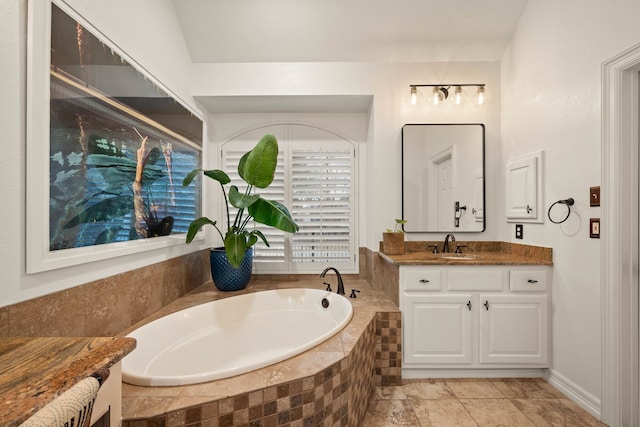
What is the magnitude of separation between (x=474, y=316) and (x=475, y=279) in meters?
0.27

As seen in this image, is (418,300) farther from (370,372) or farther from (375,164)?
(375,164)

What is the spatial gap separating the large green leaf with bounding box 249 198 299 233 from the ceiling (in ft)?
4.50

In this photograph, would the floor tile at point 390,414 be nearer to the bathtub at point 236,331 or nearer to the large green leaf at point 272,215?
the bathtub at point 236,331

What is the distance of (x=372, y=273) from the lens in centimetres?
283

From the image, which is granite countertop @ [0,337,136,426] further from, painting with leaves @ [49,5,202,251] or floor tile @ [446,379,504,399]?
floor tile @ [446,379,504,399]

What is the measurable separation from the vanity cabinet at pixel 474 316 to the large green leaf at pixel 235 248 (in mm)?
1265

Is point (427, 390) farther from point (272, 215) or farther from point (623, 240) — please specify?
point (272, 215)

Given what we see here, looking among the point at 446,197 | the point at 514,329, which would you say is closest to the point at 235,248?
the point at 446,197

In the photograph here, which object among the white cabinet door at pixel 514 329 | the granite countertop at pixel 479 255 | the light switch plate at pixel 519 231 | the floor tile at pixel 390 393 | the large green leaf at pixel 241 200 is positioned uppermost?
the large green leaf at pixel 241 200

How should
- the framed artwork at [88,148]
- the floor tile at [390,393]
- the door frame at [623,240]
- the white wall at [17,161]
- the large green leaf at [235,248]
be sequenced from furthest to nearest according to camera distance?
1. the large green leaf at [235,248]
2. the floor tile at [390,393]
3. the door frame at [623,240]
4. the framed artwork at [88,148]
5. the white wall at [17,161]

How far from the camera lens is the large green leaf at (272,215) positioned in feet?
7.61

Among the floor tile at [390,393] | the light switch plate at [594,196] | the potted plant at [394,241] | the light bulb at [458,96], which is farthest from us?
the light bulb at [458,96]

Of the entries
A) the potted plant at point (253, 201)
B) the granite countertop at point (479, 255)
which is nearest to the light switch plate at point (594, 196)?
the granite countertop at point (479, 255)

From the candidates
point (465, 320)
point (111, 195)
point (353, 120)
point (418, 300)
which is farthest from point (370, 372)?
point (353, 120)
